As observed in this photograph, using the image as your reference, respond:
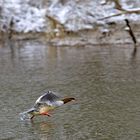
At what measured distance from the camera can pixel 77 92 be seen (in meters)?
10.6

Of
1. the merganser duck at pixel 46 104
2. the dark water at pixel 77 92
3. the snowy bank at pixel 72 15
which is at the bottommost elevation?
the dark water at pixel 77 92

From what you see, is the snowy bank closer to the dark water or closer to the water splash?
the dark water

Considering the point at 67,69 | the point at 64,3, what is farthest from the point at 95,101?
the point at 64,3

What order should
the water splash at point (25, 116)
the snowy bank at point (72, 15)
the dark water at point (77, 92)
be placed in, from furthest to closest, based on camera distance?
the snowy bank at point (72, 15)
the water splash at point (25, 116)
the dark water at point (77, 92)

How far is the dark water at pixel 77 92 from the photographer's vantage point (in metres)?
7.59

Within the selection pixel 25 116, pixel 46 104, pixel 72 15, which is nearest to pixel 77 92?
pixel 25 116

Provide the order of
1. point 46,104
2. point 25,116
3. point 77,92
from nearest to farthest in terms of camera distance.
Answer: point 46,104
point 25,116
point 77,92

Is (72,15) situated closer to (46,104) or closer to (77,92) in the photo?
(77,92)

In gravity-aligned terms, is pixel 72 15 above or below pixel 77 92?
above

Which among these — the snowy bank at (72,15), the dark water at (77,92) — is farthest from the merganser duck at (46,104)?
the snowy bank at (72,15)

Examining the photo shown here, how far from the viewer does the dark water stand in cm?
759

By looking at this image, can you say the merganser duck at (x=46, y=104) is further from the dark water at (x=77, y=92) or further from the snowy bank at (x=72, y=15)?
the snowy bank at (x=72, y=15)

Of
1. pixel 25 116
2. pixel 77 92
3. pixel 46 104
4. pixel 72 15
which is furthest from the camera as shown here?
pixel 72 15

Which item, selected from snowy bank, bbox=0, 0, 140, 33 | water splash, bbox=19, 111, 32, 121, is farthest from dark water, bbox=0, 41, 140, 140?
snowy bank, bbox=0, 0, 140, 33
